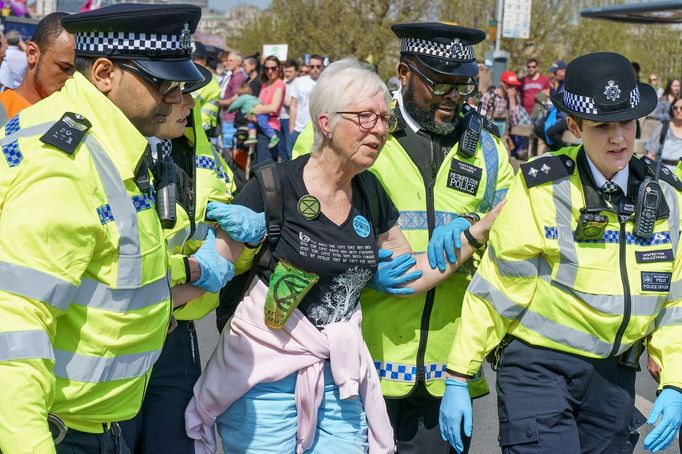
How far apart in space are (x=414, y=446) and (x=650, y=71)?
1175 inches

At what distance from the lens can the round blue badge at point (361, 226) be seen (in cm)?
340

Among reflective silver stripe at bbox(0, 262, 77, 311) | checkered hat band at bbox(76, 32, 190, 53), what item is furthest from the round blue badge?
reflective silver stripe at bbox(0, 262, 77, 311)

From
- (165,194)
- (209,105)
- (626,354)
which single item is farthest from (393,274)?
(209,105)

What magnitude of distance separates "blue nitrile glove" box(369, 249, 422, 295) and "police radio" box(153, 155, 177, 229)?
0.94 metres

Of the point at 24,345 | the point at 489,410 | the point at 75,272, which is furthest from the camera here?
the point at 489,410

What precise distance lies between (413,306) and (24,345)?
75.9 inches

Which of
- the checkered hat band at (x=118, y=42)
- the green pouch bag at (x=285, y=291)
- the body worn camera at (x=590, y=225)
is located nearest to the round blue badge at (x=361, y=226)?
the green pouch bag at (x=285, y=291)

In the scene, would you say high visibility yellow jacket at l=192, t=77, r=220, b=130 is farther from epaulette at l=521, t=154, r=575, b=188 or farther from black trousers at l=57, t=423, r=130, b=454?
black trousers at l=57, t=423, r=130, b=454

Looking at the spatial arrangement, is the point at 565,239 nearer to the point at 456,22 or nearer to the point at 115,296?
the point at 115,296

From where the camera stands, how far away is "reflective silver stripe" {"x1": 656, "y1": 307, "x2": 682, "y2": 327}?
3387 millimetres

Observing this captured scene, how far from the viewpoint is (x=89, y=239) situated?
7.50ft

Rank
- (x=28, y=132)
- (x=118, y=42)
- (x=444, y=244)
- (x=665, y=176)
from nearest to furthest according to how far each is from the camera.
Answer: (x=28, y=132) → (x=118, y=42) → (x=665, y=176) → (x=444, y=244)

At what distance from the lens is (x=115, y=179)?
2430 mm

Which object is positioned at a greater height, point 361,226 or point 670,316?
point 361,226
